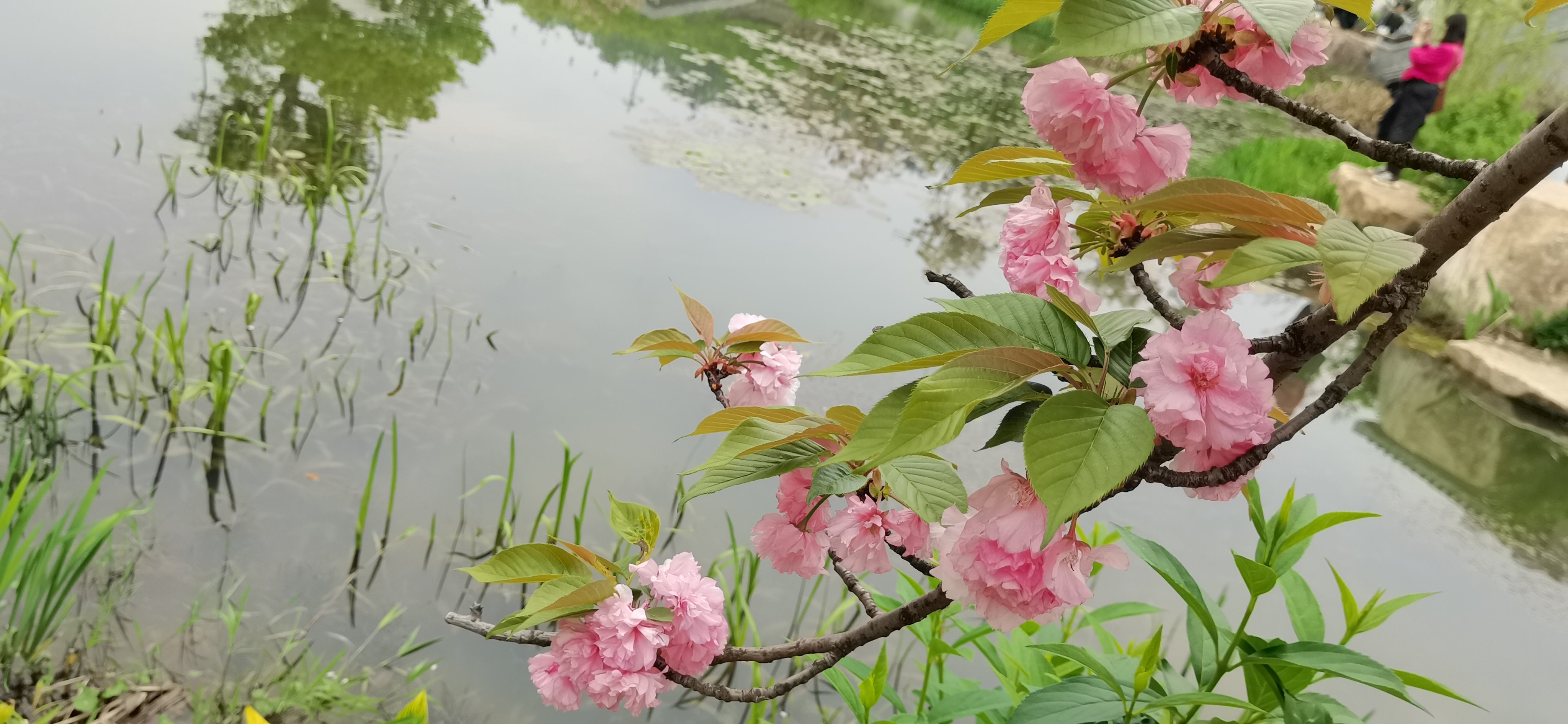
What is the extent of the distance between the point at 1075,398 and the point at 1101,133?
168 millimetres

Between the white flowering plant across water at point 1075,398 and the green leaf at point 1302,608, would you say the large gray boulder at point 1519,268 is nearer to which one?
the green leaf at point 1302,608

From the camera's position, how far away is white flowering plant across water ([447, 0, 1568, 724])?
33cm

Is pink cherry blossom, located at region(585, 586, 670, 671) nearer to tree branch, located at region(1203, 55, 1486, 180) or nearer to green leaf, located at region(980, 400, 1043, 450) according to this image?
green leaf, located at region(980, 400, 1043, 450)

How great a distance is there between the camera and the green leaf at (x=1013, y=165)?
0.45 m

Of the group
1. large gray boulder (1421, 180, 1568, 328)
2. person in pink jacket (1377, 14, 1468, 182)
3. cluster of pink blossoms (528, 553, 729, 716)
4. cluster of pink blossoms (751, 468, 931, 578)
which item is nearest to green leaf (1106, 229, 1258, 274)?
cluster of pink blossoms (751, 468, 931, 578)

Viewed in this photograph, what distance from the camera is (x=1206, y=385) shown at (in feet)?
1.21

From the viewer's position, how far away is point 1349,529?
2.43m

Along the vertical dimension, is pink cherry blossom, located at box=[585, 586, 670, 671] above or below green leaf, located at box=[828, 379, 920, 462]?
below

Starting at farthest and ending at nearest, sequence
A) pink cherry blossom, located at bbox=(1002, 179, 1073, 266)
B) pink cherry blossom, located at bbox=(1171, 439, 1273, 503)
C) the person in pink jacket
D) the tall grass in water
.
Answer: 1. the person in pink jacket
2. the tall grass in water
3. pink cherry blossom, located at bbox=(1002, 179, 1073, 266)
4. pink cherry blossom, located at bbox=(1171, 439, 1273, 503)

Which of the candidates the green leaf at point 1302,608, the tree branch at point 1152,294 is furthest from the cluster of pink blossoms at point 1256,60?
the green leaf at point 1302,608

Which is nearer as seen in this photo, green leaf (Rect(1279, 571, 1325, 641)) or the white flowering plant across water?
the white flowering plant across water

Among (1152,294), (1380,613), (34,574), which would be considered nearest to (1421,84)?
(1380,613)

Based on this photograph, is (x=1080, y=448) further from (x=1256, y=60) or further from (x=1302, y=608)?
(x=1302, y=608)

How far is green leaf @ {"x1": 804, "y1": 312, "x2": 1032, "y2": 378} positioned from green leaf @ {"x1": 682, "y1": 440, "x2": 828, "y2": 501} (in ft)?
0.32
